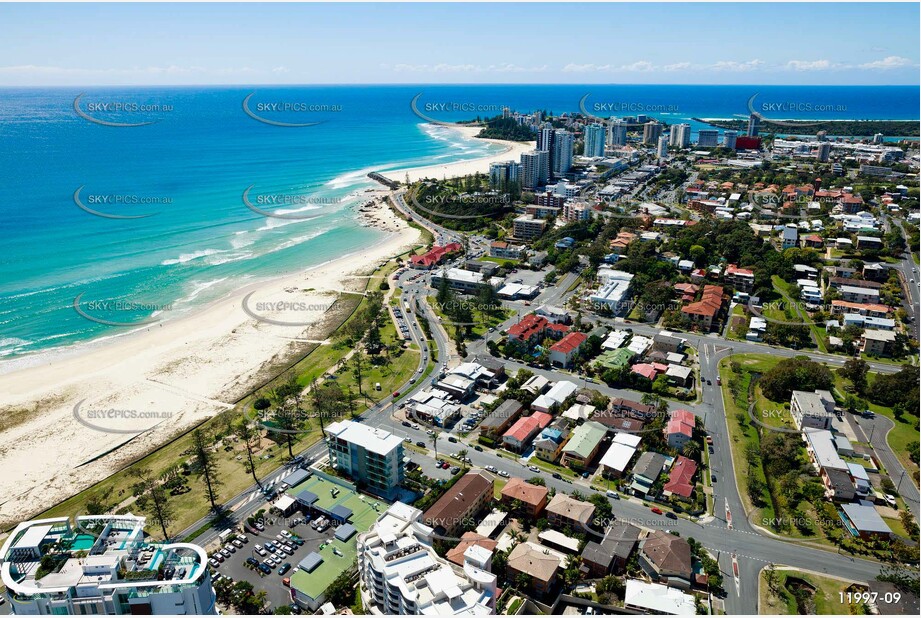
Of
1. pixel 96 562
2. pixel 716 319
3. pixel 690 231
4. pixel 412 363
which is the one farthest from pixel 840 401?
pixel 96 562

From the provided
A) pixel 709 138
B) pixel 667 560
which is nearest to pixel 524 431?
pixel 667 560

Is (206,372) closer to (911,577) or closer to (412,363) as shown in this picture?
(412,363)

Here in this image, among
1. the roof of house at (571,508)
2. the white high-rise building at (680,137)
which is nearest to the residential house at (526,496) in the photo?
→ the roof of house at (571,508)

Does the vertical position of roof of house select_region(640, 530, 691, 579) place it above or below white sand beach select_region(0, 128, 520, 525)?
above

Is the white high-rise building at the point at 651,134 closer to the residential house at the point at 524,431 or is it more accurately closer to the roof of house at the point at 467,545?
the residential house at the point at 524,431

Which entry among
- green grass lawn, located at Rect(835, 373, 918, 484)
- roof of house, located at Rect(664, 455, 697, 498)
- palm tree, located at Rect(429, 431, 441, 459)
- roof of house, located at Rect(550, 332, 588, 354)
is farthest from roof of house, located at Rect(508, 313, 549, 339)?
green grass lawn, located at Rect(835, 373, 918, 484)

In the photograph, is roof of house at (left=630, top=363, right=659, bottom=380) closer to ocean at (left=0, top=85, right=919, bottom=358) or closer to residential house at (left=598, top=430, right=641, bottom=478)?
residential house at (left=598, top=430, right=641, bottom=478)
